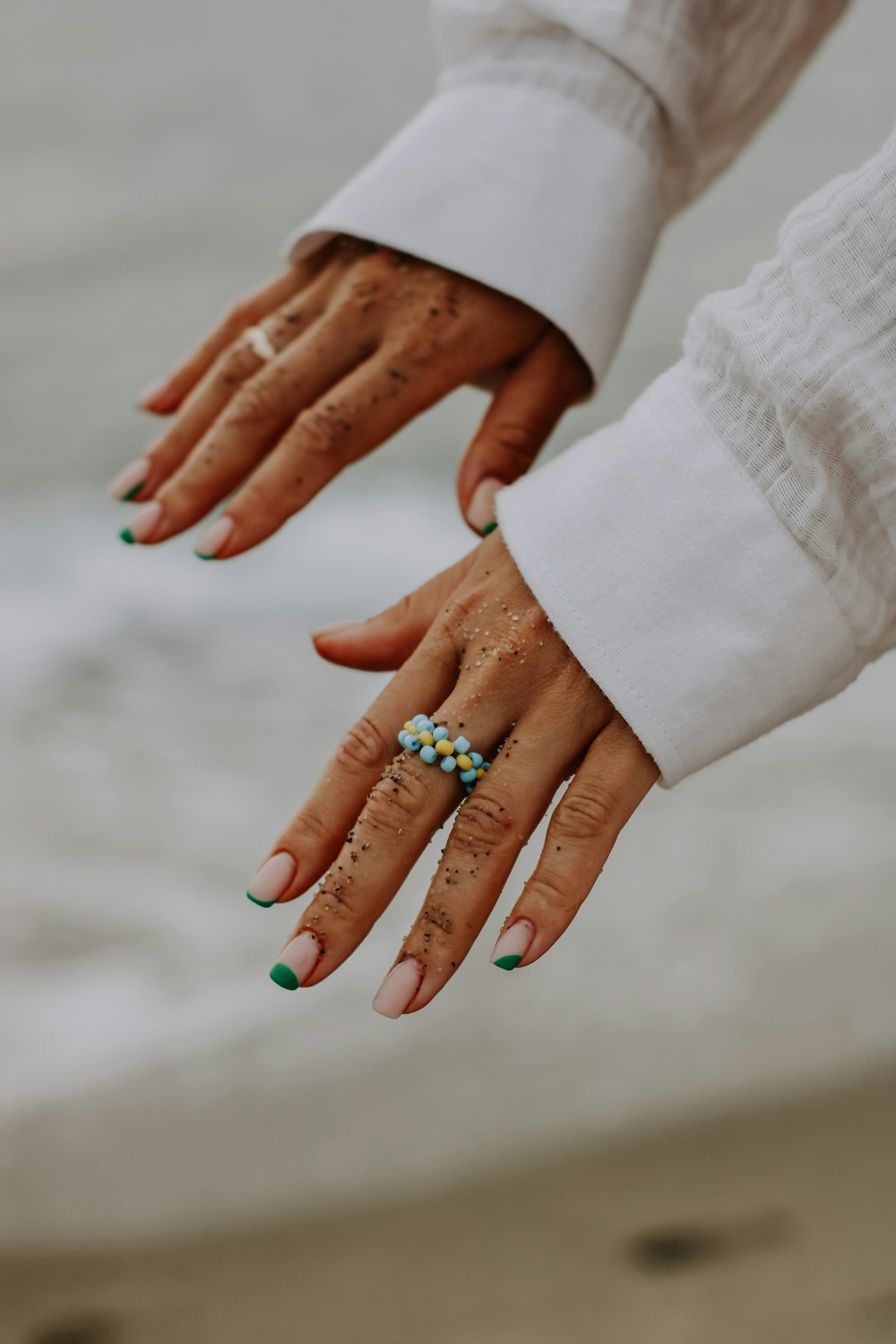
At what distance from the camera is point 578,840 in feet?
2.28

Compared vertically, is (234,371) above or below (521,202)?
below

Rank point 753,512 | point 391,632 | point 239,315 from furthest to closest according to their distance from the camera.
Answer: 1. point 239,315
2. point 391,632
3. point 753,512

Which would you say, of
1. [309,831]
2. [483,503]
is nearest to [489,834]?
[309,831]

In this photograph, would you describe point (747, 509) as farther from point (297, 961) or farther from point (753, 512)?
point (297, 961)

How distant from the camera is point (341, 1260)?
931 mm

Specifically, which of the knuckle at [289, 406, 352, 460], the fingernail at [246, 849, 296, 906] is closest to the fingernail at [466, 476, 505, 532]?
the knuckle at [289, 406, 352, 460]

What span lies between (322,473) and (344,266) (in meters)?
0.19

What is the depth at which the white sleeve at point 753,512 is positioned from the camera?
2.13ft

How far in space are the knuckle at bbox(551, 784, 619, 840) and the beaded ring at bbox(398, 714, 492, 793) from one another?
0.05 meters

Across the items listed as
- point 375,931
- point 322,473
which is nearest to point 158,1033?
point 375,931

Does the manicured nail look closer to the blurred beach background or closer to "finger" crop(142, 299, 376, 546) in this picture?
"finger" crop(142, 299, 376, 546)

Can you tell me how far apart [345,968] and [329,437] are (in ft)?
1.81

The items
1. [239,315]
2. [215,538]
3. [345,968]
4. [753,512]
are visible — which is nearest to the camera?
[753,512]

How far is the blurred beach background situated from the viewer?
91cm
